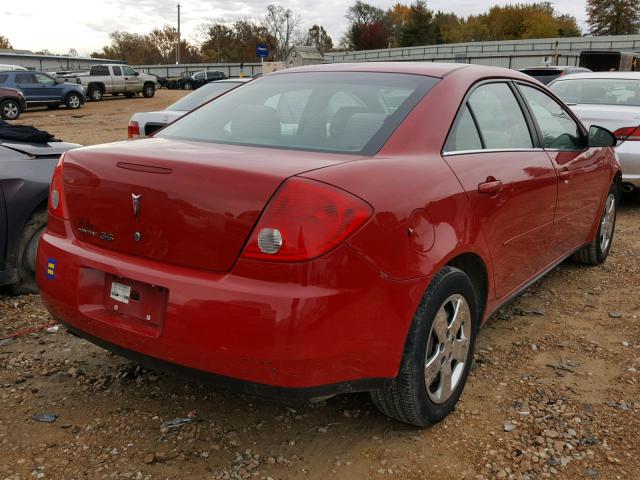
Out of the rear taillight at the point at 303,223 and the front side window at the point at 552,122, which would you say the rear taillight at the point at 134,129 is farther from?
the rear taillight at the point at 303,223

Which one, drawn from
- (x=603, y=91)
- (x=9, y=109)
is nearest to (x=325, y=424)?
(x=603, y=91)

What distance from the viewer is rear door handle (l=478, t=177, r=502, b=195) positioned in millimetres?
2861

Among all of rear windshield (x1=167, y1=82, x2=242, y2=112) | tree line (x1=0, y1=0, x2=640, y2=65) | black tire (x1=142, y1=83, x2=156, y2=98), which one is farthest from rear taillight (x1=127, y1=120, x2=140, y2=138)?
tree line (x1=0, y1=0, x2=640, y2=65)

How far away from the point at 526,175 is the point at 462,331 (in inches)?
39.5

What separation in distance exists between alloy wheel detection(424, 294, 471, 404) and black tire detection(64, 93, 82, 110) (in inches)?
1065

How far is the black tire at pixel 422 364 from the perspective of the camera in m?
2.43

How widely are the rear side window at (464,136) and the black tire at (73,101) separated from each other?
87.6ft

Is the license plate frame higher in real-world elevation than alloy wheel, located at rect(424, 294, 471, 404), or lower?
higher

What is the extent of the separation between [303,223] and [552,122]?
2.57 metres

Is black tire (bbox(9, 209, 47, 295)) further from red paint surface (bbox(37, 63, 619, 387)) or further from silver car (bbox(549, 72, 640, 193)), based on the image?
silver car (bbox(549, 72, 640, 193))

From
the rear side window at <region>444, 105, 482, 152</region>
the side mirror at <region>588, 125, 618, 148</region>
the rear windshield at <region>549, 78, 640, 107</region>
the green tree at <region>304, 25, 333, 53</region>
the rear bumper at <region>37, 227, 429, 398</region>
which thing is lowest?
the rear bumper at <region>37, 227, 429, 398</region>

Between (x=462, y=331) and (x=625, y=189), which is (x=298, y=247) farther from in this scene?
(x=625, y=189)

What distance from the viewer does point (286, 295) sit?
81.2 inches

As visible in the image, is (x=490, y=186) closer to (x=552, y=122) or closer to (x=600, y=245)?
(x=552, y=122)
